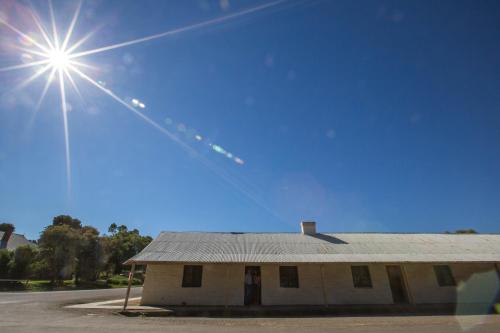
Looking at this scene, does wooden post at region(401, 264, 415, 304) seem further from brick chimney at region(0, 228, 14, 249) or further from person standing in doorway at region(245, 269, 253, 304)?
brick chimney at region(0, 228, 14, 249)

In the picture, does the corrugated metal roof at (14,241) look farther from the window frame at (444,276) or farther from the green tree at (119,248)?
the window frame at (444,276)

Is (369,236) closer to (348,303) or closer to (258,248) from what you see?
(348,303)

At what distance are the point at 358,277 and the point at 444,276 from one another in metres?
5.32

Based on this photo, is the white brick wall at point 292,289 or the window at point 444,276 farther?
the window at point 444,276

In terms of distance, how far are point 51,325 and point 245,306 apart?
815 cm

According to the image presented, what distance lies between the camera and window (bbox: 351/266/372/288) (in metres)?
14.0

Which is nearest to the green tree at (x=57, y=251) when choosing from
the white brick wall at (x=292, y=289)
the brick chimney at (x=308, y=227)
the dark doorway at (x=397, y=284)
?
the white brick wall at (x=292, y=289)

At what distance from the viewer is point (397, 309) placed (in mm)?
12258

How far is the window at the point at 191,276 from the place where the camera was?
1330 cm

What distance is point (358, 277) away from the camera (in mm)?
14102

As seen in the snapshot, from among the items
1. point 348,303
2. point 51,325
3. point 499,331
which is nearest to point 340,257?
point 348,303

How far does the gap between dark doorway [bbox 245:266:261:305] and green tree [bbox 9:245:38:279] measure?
27273mm

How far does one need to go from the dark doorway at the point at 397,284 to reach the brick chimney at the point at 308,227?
5358 mm

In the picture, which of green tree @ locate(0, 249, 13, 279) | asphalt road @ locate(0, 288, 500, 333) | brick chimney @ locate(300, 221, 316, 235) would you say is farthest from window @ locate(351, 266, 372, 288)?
green tree @ locate(0, 249, 13, 279)
